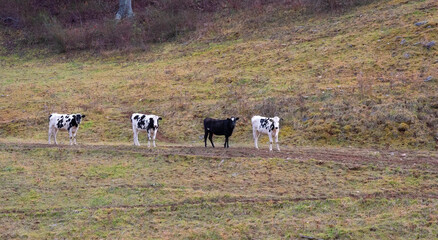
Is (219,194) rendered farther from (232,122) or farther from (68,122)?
(68,122)

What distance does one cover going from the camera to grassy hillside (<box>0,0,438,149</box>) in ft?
71.8

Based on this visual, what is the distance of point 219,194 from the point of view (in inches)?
571

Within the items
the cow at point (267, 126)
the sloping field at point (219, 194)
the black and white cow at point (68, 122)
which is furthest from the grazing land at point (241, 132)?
the black and white cow at point (68, 122)

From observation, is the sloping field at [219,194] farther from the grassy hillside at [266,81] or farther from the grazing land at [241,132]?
the grassy hillside at [266,81]

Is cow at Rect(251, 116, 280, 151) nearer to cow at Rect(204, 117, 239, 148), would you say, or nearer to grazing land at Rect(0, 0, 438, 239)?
grazing land at Rect(0, 0, 438, 239)

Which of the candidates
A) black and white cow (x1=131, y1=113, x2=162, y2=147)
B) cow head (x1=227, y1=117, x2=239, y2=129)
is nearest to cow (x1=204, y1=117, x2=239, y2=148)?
cow head (x1=227, y1=117, x2=239, y2=129)

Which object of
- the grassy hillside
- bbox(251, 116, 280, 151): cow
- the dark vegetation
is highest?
the dark vegetation

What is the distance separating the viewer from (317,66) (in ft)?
96.0

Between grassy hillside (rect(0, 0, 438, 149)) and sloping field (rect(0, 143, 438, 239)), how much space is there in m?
3.24

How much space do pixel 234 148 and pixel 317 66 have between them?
11274mm

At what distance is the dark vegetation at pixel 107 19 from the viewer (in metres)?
41.9

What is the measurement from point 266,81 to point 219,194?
49.8 feet

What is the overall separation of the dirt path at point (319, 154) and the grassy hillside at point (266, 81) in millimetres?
1543

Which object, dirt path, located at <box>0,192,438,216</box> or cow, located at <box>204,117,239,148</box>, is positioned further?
cow, located at <box>204,117,239,148</box>
